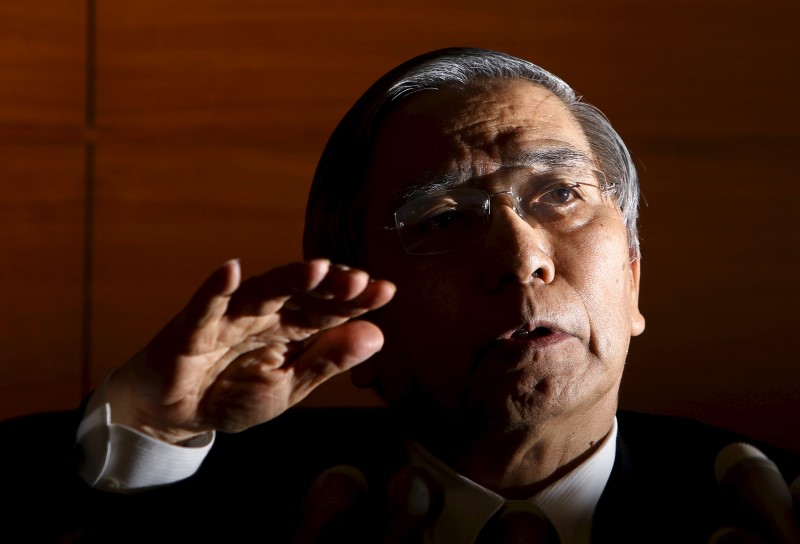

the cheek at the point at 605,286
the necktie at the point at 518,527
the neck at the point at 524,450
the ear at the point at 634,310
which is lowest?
the necktie at the point at 518,527

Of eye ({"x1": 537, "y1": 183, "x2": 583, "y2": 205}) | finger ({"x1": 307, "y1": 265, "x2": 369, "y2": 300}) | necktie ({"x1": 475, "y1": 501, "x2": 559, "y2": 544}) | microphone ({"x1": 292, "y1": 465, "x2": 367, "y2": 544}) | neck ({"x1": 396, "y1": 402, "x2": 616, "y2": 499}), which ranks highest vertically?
finger ({"x1": 307, "y1": 265, "x2": 369, "y2": 300})

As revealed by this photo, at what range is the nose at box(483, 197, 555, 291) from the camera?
4.09ft

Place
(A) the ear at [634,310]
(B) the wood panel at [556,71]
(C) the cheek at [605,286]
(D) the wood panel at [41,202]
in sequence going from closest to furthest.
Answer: (C) the cheek at [605,286], (A) the ear at [634,310], (B) the wood panel at [556,71], (D) the wood panel at [41,202]

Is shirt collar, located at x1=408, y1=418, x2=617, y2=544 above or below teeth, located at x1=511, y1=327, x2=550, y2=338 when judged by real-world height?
below

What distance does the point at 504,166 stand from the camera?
1371mm

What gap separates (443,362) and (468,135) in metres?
0.34

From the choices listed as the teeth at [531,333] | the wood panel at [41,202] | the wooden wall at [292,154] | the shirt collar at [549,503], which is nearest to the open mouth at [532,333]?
the teeth at [531,333]

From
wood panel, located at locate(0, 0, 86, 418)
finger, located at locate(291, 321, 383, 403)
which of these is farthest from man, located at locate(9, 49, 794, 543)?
wood panel, located at locate(0, 0, 86, 418)

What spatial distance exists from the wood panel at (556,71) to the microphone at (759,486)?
1.69ft

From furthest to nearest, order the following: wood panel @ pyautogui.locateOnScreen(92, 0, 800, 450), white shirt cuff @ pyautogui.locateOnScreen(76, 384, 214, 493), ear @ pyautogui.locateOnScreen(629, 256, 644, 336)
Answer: wood panel @ pyautogui.locateOnScreen(92, 0, 800, 450) → ear @ pyautogui.locateOnScreen(629, 256, 644, 336) → white shirt cuff @ pyautogui.locateOnScreen(76, 384, 214, 493)

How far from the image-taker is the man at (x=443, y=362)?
3.68 feet

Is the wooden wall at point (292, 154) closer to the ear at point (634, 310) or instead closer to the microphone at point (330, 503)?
the ear at point (634, 310)

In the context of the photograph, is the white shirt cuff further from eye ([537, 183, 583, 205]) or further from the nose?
eye ([537, 183, 583, 205])

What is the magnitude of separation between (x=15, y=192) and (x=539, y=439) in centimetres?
142
